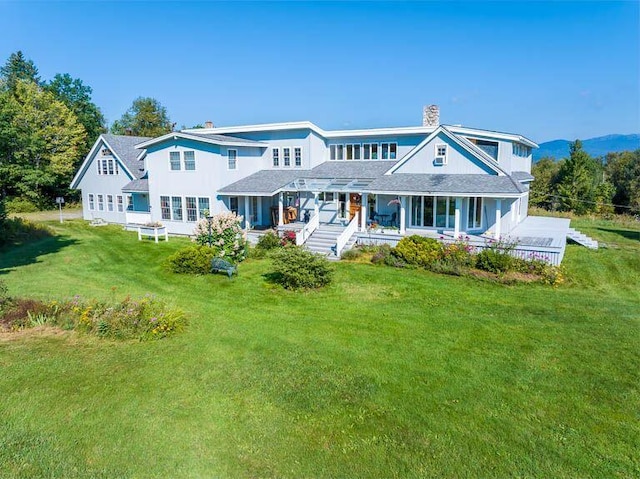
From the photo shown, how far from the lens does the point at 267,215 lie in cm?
2875

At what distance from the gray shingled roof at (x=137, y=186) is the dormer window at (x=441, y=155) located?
19.5 meters

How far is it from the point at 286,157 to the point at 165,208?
8692mm

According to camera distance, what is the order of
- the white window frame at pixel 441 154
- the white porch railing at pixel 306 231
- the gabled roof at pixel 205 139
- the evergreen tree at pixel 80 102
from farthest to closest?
the evergreen tree at pixel 80 102, the gabled roof at pixel 205 139, the white window frame at pixel 441 154, the white porch railing at pixel 306 231

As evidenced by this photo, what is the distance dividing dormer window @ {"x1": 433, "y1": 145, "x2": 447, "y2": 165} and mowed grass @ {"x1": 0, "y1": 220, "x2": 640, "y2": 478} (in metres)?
10.4

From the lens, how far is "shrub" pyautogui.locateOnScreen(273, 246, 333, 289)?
15.9 metres

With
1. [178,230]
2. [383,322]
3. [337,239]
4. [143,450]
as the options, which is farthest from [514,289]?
[178,230]

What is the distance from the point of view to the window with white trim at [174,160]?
2772 centimetres

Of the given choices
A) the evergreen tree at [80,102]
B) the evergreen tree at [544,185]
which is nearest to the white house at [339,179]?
the evergreen tree at [544,185]

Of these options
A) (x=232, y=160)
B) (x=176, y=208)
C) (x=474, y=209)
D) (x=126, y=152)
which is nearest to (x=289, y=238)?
(x=232, y=160)

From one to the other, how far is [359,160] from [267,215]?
699 cm

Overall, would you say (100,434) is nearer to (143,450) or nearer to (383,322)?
(143,450)

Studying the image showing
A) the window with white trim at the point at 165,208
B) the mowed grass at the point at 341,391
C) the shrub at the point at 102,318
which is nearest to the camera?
the mowed grass at the point at 341,391

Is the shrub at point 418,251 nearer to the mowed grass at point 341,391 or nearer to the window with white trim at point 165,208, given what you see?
the mowed grass at point 341,391

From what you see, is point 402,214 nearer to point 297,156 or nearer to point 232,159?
point 297,156
